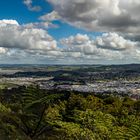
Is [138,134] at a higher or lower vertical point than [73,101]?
higher

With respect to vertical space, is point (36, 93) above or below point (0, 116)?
above

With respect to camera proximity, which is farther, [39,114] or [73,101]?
[73,101]

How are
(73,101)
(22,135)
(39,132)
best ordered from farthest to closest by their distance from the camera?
(73,101)
(39,132)
(22,135)

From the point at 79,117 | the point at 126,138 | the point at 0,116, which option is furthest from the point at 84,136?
the point at 0,116

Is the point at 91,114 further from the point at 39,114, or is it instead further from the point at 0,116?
the point at 0,116

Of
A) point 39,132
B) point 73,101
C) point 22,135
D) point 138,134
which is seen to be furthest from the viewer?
point 73,101

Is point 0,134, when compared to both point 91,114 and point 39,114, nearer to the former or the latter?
point 39,114

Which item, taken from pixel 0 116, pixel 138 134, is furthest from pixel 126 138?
pixel 0 116

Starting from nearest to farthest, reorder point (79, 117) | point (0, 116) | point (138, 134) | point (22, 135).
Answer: point (138, 134), point (22, 135), point (79, 117), point (0, 116)

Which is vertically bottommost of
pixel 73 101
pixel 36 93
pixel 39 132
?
pixel 73 101

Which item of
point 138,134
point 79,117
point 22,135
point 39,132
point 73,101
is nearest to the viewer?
point 138,134
